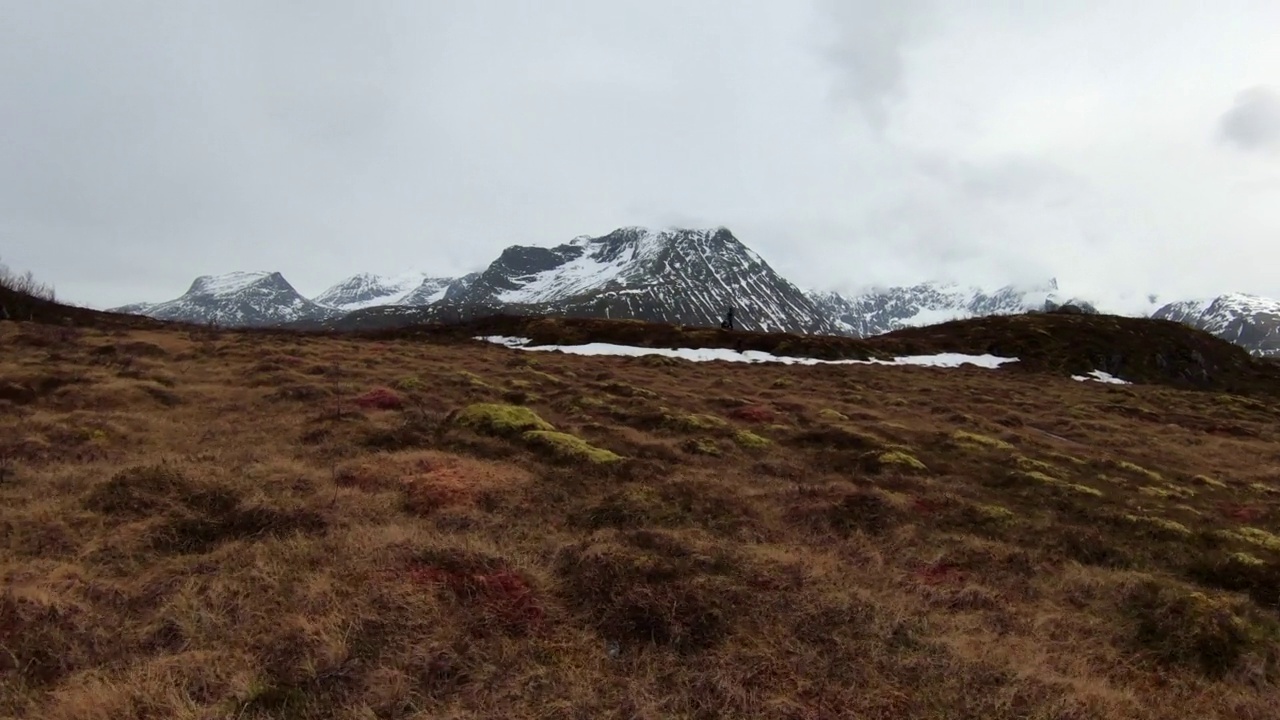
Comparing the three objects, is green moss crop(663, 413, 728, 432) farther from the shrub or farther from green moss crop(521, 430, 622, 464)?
the shrub

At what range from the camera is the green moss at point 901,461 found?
1927 cm

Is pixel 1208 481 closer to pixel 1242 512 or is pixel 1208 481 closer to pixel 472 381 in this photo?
pixel 1242 512

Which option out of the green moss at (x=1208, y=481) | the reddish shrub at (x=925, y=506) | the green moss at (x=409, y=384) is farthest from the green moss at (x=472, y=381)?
the green moss at (x=1208, y=481)

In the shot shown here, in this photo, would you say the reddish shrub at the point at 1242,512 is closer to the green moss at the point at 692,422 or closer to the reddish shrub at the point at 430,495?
the green moss at the point at 692,422

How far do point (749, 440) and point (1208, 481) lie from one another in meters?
16.3

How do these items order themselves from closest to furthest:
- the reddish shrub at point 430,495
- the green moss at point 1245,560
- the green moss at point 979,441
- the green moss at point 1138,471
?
the reddish shrub at point 430,495
the green moss at point 1245,560
the green moss at point 1138,471
the green moss at point 979,441

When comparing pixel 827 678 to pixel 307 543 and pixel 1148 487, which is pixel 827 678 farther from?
pixel 1148 487

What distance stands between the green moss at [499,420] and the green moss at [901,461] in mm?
10578

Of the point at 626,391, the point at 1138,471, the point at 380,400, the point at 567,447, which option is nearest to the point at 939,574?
the point at 567,447

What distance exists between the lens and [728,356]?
64312 millimetres

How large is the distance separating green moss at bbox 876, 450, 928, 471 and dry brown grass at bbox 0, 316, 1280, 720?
0.14 m

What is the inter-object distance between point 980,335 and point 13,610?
91908mm

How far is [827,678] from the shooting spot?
7523 mm

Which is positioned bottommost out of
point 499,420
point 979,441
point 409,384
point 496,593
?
point 496,593
